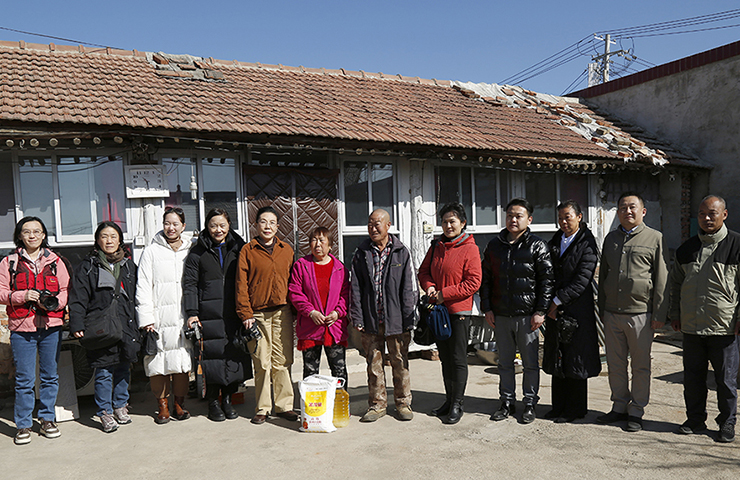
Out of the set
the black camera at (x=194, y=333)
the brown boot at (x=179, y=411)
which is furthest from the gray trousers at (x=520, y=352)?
the brown boot at (x=179, y=411)

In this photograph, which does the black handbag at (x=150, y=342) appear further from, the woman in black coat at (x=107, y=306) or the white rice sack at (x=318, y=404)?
the white rice sack at (x=318, y=404)

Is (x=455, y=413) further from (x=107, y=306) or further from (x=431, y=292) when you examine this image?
(x=107, y=306)

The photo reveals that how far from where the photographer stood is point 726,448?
3.79 m

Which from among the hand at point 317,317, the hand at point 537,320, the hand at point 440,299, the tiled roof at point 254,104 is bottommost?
the hand at point 537,320

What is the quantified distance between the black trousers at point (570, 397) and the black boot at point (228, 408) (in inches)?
117

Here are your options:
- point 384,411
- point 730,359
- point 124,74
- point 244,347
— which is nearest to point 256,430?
point 244,347

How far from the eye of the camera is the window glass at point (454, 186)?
309 inches

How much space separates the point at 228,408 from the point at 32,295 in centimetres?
195

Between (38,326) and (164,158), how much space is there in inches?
101

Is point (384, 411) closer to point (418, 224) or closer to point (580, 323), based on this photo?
point (580, 323)

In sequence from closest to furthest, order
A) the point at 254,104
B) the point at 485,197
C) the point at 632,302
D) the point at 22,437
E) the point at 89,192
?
the point at 632,302 → the point at 22,437 → the point at 89,192 → the point at 254,104 → the point at 485,197

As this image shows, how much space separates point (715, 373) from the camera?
4031 millimetres

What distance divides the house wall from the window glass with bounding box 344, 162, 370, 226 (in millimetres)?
6499

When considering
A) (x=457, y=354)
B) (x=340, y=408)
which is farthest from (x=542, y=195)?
(x=340, y=408)
